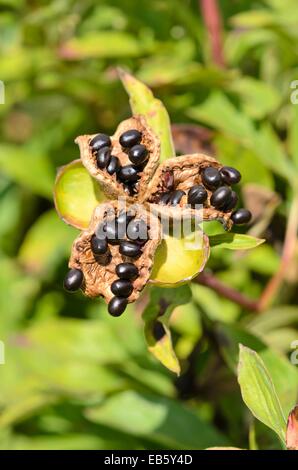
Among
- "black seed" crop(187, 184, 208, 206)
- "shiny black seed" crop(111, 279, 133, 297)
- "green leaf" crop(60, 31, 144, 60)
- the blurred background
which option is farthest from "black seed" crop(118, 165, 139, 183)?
"green leaf" crop(60, 31, 144, 60)

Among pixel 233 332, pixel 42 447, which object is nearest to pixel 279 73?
pixel 233 332

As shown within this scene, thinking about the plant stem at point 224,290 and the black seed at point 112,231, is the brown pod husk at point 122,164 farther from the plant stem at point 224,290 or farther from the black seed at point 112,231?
the plant stem at point 224,290

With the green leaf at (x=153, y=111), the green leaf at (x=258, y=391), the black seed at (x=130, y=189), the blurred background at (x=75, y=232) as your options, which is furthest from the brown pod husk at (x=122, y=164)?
the blurred background at (x=75, y=232)

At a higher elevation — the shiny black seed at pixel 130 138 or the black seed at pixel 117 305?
the shiny black seed at pixel 130 138

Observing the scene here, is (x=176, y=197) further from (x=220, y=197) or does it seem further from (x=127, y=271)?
(x=127, y=271)

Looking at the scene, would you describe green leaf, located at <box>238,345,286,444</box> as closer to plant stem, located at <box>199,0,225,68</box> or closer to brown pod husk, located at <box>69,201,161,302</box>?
brown pod husk, located at <box>69,201,161,302</box>

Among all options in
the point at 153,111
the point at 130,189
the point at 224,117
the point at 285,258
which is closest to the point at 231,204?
the point at 130,189
